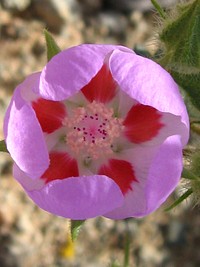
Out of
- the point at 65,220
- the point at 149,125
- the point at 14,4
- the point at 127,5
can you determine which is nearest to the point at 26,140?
the point at 149,125

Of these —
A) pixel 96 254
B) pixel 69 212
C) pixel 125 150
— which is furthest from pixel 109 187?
pixel 96 254

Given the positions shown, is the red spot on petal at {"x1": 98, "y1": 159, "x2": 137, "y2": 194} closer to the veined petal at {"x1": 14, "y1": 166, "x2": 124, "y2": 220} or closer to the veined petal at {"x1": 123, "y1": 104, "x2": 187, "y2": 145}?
the veined petal at {"x1": 123, "y1": 104, "x2": 187, "y2": 145}

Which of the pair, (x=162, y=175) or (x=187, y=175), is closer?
(x=162, y=175)

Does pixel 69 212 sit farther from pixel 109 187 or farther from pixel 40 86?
pixel 40 86

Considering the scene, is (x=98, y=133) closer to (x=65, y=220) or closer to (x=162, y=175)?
(x=162, y=175)

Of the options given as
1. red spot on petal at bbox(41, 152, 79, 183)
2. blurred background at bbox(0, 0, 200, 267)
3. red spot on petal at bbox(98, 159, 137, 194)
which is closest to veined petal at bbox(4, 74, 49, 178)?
red spot on petal at bbox(41, 152, 79, 183)

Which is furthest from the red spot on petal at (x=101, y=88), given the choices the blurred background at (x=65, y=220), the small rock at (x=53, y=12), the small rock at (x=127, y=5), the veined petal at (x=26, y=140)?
the small rock at (x=127, y=5)

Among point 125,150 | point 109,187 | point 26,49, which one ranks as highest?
point 109,187

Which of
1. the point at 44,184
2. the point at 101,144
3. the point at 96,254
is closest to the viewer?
the point at 44,184
